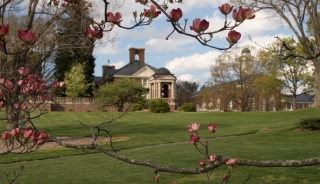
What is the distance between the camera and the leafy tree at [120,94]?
42284 millimetres

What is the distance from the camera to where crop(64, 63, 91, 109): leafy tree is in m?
46.1

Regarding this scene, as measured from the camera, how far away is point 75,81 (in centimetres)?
4628

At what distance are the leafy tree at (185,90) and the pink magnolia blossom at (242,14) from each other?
6824cm

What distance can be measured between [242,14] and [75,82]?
45.3 metres

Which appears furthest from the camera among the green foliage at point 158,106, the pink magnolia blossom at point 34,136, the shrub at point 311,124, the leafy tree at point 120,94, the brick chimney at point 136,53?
the brick chimney at point 136,53

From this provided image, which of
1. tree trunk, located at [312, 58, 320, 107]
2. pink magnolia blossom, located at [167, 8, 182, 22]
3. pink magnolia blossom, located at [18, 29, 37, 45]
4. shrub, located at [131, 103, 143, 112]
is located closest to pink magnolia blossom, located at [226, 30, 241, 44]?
pink magnolia blossom, located at [167, 8, 182, 22]

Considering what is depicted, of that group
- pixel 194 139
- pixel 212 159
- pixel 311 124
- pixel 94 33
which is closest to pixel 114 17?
pixel 94 33

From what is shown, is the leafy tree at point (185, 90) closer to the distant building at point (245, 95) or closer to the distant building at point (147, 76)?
the distant building at point (147, 76)

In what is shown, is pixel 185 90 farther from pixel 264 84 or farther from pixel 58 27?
pixel 58 27

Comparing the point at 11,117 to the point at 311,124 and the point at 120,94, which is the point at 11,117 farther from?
the point at 120,94

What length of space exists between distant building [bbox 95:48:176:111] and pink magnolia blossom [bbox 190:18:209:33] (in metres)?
43.8

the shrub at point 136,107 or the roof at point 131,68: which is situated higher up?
the roof at point 131,68

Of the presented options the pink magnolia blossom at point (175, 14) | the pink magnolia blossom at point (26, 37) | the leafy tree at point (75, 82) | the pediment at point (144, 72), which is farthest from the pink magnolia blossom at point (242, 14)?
the pediment at point (144, 72)

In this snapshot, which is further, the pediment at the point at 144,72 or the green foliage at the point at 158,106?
the pediment at the point at 144,72
